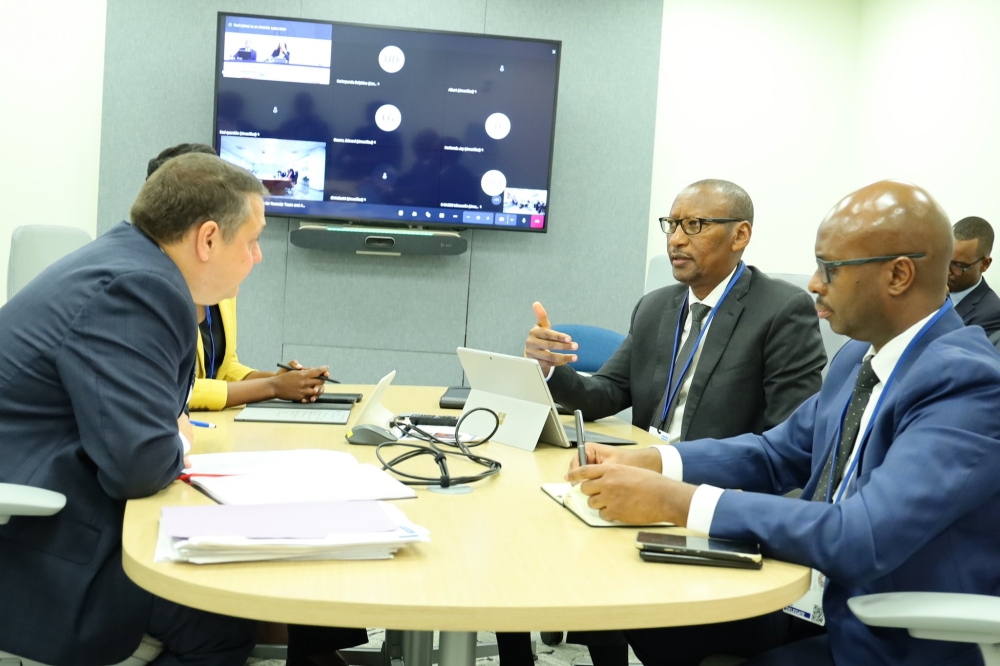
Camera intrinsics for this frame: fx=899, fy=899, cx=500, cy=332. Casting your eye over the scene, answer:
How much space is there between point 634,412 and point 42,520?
175 cm

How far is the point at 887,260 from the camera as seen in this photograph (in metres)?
1.54

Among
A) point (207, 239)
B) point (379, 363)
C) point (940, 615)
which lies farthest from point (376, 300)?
point (940, 615)

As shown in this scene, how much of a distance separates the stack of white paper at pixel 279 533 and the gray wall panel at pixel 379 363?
11.4 ft

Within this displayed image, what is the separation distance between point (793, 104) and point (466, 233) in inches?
81.8

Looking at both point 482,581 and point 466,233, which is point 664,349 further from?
point 466,233

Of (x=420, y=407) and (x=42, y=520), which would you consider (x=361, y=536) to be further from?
(x=420, y=407)

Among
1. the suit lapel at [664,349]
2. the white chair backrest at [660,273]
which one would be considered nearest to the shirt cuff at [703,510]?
the suit lapel at [664,349]

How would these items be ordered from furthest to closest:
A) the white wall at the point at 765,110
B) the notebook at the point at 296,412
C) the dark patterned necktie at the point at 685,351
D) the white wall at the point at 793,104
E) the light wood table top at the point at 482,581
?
the white wall at the point at 765,110 → the white wall at the point at 793,104 → the dark patterned necktie at the point at 685,351 → the notebook at the point at 296,412 → the light wood table top at the point at 482,581

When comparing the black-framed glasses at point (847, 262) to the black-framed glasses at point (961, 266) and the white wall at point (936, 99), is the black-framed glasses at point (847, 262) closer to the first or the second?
the black-framed glasses at point (961, 266)

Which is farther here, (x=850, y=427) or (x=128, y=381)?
(x=850, y=427)

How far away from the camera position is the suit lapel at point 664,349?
2.65 meters

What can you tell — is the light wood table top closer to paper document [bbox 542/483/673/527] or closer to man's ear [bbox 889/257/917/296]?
paper document [bbox 542/483/673/527]

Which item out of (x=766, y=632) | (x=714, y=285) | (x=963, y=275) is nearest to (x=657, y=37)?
(x=963, y=275)

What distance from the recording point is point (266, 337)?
15.6 feet
